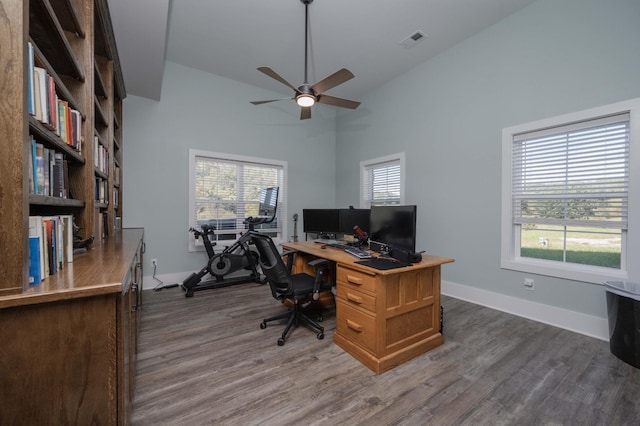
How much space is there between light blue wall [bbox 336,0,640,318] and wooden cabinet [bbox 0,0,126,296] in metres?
3.72

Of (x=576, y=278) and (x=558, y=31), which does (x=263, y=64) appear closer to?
(x=558, y=31)

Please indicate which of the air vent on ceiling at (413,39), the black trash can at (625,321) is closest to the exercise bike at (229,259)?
A: the air vent on ceiling at (413,39)

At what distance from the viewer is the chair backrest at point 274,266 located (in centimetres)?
223

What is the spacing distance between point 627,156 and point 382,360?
277cm

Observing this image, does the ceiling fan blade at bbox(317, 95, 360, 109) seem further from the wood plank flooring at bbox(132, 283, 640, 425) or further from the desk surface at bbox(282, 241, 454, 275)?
the wood plank flooring at bbox(132, 283, 640, 425)

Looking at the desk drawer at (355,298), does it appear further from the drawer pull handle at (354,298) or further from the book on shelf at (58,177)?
the book on shelf at (58,177)

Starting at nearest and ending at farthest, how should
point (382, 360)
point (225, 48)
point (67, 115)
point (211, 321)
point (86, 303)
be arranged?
point (86, 303), point (67, 115), point (382, 360), point (211, 321), point (225, 48)

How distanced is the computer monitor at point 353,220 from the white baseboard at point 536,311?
1.42 metres

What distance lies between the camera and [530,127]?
2.80 m

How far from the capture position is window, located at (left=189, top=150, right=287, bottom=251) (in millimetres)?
4066

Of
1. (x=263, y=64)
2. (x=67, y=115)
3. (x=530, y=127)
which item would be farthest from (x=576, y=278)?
(x=263, y=64)

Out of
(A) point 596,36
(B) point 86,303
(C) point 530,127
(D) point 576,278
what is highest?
(A) point 596,36

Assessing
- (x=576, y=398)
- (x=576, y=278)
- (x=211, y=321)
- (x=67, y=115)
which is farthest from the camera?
(x=211, y=321)

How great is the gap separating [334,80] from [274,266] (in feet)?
6.25
